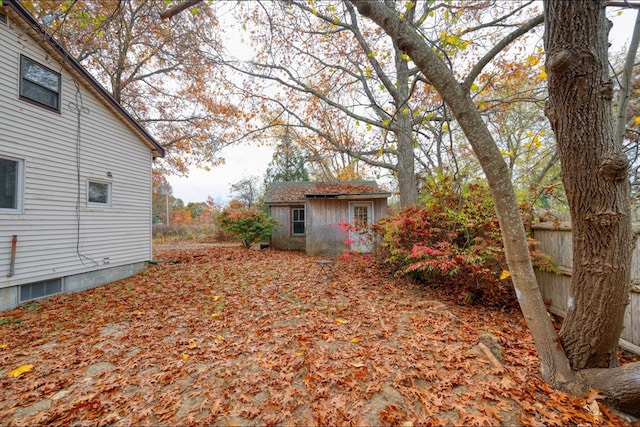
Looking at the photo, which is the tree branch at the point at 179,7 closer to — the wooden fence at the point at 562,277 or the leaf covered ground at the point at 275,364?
the leaf covered ground at the point at 275,364

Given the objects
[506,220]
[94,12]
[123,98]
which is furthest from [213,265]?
[123,98]

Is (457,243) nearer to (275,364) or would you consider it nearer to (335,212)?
(275,364)

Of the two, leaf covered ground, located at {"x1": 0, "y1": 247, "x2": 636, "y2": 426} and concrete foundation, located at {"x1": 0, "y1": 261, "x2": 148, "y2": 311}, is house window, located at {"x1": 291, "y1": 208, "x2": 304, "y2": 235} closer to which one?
concrete foundation, located at {"x1": 0, "y1": 261, "x2": 148, "y2": 311}

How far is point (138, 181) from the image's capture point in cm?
843

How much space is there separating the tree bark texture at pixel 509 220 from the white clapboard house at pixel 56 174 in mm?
6341

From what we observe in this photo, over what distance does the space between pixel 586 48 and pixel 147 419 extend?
4600 mm

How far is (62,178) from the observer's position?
20.1ft

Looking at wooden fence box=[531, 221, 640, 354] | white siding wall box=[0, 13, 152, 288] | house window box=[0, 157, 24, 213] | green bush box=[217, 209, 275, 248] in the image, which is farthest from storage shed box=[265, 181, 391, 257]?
house window box=[0, 157, 24, 213]

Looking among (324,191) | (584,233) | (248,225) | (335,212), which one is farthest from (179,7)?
(248,225)

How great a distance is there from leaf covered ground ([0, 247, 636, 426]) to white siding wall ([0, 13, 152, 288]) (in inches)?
46.6

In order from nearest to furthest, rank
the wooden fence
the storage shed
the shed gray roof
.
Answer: the wooden fence, the shed gray roof, the storage shed

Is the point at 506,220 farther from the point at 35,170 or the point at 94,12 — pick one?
the point at 94,12

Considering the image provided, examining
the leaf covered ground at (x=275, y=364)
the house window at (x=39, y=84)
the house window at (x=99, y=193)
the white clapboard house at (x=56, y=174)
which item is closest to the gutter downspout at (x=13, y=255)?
the white clapboard house at (x=56, y=174)

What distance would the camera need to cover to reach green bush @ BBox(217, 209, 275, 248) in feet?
42.2
